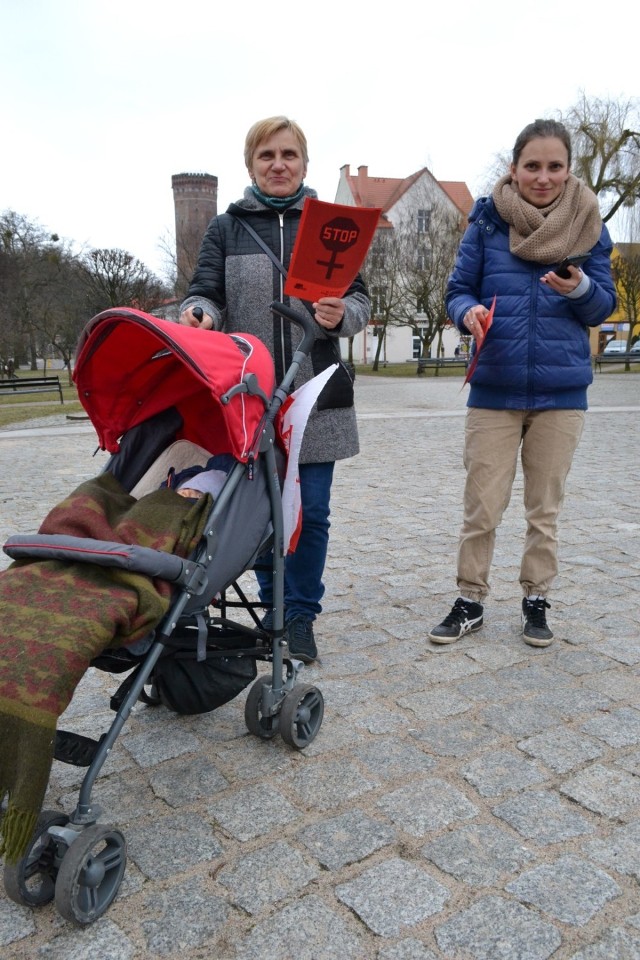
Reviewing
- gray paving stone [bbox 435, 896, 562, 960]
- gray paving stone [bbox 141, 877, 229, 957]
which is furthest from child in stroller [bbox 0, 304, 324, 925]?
gray paving stone [bbox 435, 896, 562, 960]

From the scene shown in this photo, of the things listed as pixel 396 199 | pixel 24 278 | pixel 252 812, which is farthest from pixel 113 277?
pixel 252 812

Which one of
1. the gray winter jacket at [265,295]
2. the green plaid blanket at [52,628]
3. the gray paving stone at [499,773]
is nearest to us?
the green plaid blanket at [52,628]

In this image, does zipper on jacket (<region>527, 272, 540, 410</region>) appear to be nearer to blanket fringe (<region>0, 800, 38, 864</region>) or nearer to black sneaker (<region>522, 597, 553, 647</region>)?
black sneaker (<region>522, 597, 553, 647</region>)

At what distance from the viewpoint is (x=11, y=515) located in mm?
6727

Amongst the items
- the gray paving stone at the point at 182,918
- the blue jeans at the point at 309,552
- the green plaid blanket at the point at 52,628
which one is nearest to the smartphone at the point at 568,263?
the blue jeans at the point at 309,552

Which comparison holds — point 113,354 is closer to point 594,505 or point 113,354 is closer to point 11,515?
point 11,515

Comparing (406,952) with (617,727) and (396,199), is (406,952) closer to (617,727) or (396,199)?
(617,727)

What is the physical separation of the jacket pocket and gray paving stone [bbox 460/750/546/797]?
1.57 meters

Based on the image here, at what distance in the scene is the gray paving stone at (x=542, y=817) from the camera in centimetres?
240

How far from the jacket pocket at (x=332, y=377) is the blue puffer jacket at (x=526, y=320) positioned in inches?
22.4

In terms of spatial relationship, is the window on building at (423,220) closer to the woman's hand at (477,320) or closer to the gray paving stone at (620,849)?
the woman's hand at (477,320)

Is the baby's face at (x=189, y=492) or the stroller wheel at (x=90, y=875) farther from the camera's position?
the baby's face at (x=189, y=492)

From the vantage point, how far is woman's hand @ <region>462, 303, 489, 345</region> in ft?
11.5

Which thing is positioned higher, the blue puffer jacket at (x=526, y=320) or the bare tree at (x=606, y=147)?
the bare tree at (x=606, y=147)
